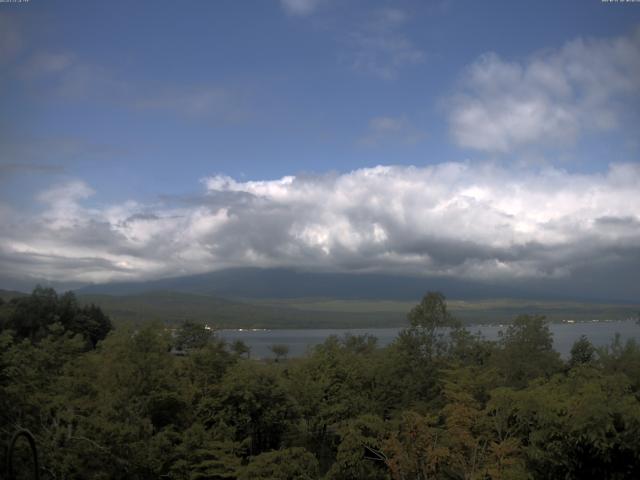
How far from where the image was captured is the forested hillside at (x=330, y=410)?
52.2ft

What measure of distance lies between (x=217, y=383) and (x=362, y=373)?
30.7ft

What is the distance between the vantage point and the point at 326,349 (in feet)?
116

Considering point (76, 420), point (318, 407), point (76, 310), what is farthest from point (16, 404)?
point (76, 310)

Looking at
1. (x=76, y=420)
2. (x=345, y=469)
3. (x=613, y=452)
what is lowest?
(x=345, y=469)

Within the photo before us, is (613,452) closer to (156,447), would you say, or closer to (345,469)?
(345,469)

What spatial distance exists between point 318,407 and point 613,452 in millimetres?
18220

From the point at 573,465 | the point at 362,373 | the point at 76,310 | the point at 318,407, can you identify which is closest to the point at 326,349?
the point at 362,373

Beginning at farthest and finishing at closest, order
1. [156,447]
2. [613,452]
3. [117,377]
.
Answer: [117,377], [156,447], [613,452]

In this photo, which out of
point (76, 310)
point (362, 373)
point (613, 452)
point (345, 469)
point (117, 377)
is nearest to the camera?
point (613, 452)

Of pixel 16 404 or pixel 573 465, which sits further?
pixel 16 404

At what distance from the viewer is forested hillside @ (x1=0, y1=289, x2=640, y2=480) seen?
1592cm

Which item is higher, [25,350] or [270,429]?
[25,350]

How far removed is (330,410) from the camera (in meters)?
29.0

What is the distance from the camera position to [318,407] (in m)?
30.0
